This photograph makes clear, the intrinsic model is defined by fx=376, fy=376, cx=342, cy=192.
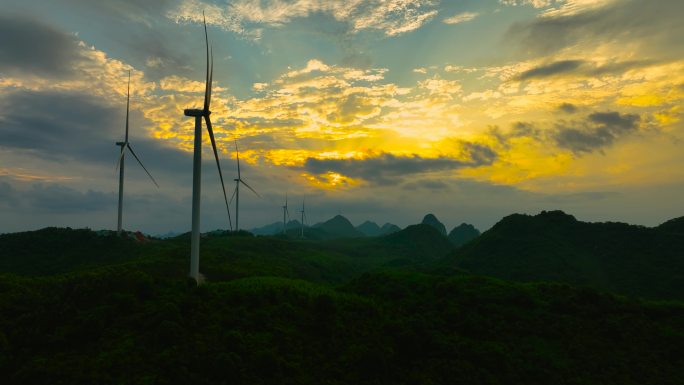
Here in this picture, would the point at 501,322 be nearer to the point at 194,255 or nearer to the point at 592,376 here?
the point at 592,376

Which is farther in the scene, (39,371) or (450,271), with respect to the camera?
(450,271)

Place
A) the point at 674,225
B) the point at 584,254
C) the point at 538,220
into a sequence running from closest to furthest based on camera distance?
the point at 584,254 → the point at 674,225 → the point at 538,220

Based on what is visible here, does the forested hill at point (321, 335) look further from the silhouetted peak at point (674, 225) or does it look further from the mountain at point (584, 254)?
the silhouetted peak at point (674, 225)

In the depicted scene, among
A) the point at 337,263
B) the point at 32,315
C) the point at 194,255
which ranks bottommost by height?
the point at 337,263

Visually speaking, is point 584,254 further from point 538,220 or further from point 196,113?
point 196,113

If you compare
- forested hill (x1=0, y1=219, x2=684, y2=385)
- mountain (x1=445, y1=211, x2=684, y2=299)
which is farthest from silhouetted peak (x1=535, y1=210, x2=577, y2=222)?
forested hill (x1=0, y1=219, x2=684, y2=385)

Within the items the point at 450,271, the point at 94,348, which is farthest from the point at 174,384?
the point at 450,271

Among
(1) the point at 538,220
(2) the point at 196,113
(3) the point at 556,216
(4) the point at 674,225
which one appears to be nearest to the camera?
(2) the point at 196,113

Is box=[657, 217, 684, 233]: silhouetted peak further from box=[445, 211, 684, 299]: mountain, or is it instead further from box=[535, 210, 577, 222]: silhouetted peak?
box=[535, 210, 577, 222]: silhouetted peak

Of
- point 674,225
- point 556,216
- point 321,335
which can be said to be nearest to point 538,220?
point 556,216
